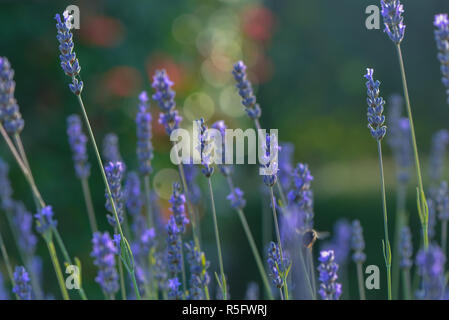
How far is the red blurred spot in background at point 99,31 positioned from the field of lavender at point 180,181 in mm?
11

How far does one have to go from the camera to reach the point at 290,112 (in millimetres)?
13625

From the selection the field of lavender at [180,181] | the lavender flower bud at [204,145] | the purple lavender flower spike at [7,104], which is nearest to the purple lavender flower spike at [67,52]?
the field of lavender at [180,181]

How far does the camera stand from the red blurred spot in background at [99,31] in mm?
4262

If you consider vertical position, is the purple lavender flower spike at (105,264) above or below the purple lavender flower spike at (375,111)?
below

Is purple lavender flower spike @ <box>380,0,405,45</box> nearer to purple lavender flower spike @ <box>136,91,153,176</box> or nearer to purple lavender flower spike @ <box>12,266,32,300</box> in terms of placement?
purple lavender flower spike @ <box>136,91,153,176</box>

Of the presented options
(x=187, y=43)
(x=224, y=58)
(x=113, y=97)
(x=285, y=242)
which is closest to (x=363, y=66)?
(x=224, y=58)

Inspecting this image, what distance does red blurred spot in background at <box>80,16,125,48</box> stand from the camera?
14.0 feet

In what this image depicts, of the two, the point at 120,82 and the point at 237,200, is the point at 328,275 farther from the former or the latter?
the point at 120,82

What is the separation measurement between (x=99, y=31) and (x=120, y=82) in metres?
0.41

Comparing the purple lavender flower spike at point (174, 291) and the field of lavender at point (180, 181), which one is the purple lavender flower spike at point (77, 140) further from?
the purple lavender flower spike at point (174, 291)

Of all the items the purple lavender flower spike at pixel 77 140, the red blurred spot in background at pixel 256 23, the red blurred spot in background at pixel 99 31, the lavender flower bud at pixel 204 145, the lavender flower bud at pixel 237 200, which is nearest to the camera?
the lavender flower bud at pixel 204 145

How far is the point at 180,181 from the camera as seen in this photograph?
2105mm

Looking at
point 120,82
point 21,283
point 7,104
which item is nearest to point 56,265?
point 21,283
